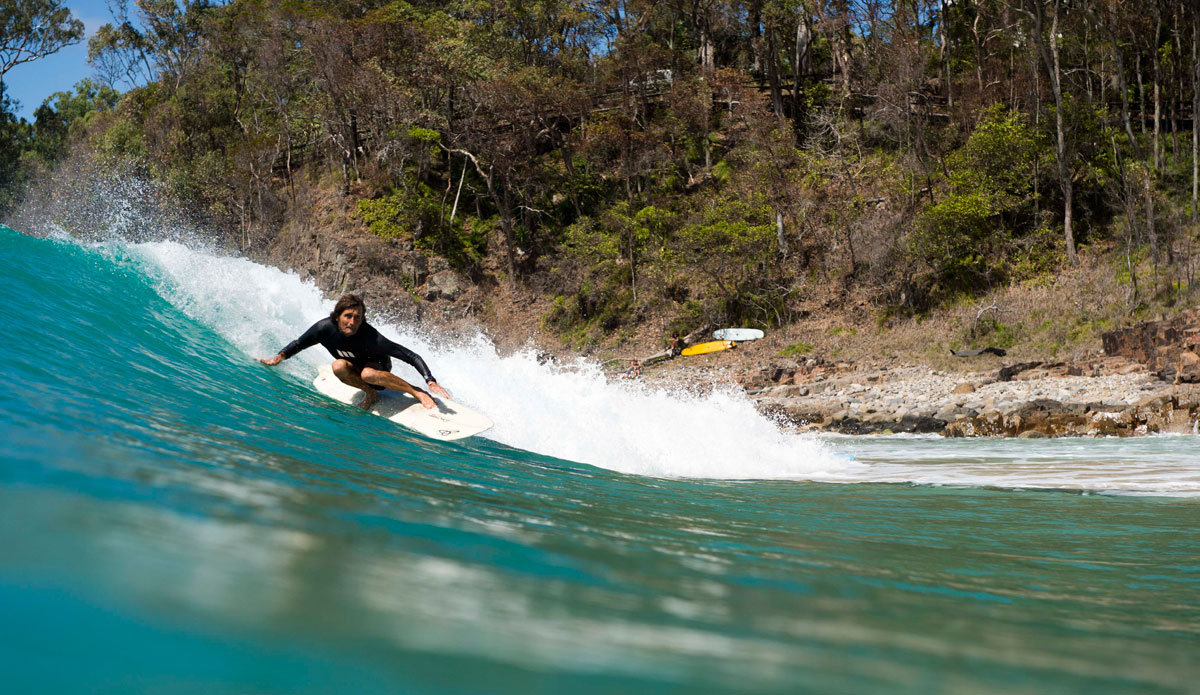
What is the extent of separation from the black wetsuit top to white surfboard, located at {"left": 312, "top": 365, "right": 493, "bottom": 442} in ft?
0.89

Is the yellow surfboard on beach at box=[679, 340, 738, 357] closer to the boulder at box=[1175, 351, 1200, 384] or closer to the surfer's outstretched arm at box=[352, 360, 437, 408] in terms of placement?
the boulder at box=[1175, 351, 1200, 384]

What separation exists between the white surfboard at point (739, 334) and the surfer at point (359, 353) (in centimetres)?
2026

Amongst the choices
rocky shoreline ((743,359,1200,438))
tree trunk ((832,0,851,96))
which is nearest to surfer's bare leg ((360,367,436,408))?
rocky shoreline ((743,359,1200,438))

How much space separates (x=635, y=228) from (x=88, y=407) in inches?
1049

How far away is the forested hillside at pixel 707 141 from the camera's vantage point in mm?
23594

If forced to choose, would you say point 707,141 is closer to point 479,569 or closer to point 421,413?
point 421,413

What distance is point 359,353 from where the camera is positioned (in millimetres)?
6359

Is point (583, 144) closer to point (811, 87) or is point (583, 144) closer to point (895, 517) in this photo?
point (811, 87)

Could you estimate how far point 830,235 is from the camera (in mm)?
27109

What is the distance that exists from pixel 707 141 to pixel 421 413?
28.0 metres

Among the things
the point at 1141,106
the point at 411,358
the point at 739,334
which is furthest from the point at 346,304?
the point at 1141,106

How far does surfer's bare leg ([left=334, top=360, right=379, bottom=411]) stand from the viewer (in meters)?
6.31

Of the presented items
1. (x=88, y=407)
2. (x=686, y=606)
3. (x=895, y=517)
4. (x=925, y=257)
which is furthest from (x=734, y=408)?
(x=925, y=257)

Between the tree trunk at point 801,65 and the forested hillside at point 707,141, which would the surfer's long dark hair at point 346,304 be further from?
the tree trunk at point 801,65
